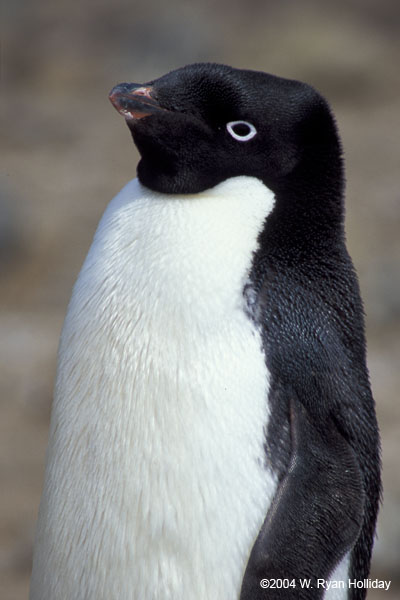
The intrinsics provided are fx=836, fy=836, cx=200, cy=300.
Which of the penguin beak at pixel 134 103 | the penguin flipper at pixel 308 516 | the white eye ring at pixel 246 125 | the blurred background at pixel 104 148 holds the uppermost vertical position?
the blurred background at pixel 104 148

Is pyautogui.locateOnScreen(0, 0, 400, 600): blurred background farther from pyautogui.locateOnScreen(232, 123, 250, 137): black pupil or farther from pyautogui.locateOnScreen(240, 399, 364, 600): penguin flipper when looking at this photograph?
pyautogui.locateOnScreen(232, 123, 250, 137): black pupil

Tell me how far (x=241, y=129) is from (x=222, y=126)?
1.2 inches

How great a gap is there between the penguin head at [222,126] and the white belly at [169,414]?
0.04 metres

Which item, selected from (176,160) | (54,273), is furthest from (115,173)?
(176,160)

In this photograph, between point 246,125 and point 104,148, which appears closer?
point 246,125

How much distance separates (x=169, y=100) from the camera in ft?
4.36

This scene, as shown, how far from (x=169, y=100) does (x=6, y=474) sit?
2532mm

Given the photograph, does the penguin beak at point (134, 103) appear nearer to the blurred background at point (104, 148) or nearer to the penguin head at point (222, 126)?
the penguin head at point (222, 126)

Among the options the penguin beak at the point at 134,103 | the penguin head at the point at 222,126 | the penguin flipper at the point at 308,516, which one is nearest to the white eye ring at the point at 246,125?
the penguin head at the point at 222,126

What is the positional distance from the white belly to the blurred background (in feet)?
5.43

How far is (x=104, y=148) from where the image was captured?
20.6 ft

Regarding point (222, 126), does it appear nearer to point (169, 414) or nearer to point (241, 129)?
point (241, 129)

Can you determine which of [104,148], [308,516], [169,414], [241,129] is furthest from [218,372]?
[104,148]

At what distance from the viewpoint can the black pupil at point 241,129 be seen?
134 centimetres
